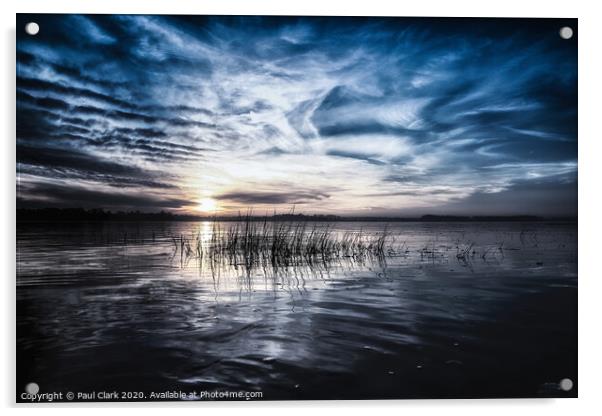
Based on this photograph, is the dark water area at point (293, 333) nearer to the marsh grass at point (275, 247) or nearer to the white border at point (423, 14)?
the white border at point (423, 14)

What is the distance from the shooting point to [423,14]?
289 cm

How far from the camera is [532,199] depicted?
299 cm

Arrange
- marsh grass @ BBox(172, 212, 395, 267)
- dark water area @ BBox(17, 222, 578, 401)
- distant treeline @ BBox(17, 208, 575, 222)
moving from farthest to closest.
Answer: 1. marsh grass @ BBox(172, 212, 395, 267)
2. distant treeline @ BBox(17, 208, 575, 222)
3. dark water area @ BBox(17, 222, 578, 401)

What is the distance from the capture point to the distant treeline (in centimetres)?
274

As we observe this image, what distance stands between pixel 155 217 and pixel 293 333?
144 centimetres

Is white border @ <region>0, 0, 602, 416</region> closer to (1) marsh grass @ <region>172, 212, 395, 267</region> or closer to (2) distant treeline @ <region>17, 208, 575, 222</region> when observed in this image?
(2) distant treeline @ <region>17, 208, 575, 222</region>

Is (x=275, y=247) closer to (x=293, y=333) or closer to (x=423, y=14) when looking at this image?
(x=293, y=333)

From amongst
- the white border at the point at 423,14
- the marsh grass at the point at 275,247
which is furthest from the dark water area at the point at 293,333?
the marsh grass at the point at 275,247

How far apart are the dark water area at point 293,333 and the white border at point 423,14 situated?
0.27 ft

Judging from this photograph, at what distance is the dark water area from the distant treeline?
0.11m

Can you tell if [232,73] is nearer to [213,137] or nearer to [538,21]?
[213,137]

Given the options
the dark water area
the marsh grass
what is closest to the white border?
the dark water area

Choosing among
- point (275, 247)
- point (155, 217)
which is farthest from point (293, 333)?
point (275, 247)

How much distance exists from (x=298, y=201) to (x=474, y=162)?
4.11 ft
